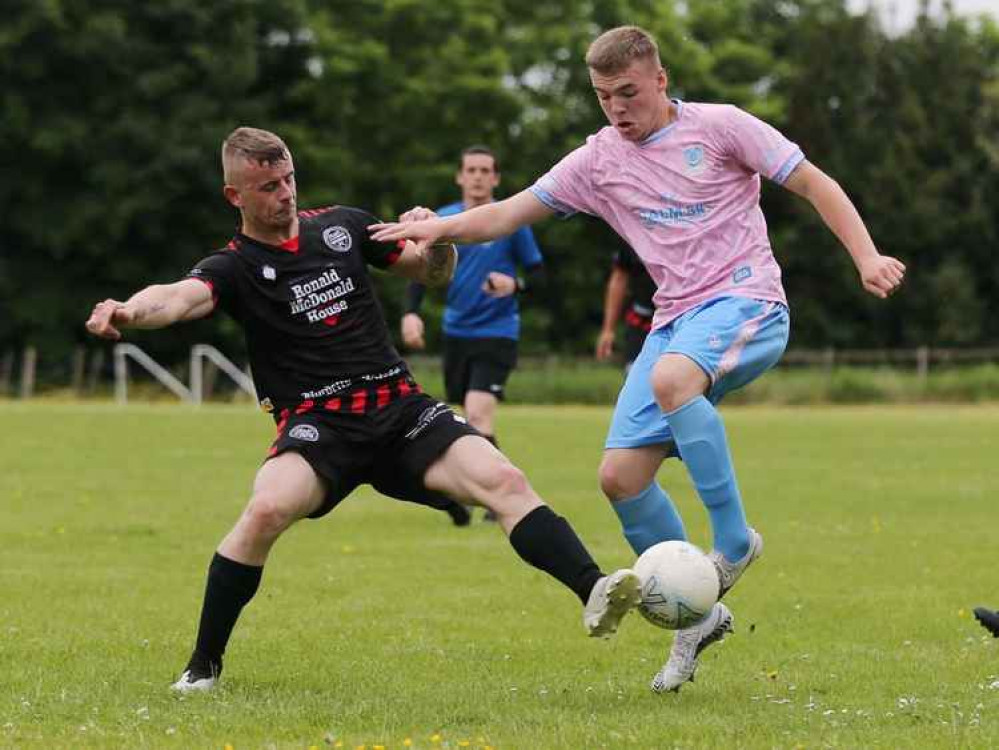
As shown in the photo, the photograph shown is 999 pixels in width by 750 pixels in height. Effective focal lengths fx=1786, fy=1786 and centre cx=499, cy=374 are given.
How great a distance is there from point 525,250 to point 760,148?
22.6ft

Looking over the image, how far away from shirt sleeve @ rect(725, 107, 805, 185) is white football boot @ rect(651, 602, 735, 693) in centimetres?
164

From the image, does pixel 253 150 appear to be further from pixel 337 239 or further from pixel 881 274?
pixel 881 274

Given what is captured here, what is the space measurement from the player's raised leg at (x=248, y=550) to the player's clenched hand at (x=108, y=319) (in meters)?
0.82

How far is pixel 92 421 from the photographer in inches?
1114

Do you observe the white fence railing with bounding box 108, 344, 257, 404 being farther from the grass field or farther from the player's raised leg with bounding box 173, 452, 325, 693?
the player's raised leg with bounding box 173, 452, 325, 693

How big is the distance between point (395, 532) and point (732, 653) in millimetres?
5453

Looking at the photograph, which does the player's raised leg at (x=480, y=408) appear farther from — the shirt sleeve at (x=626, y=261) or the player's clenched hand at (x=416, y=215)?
the player's clenched hand at (x=416, y=215)

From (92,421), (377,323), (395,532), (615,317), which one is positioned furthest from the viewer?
(92,421)

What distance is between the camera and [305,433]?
6566 millimetres

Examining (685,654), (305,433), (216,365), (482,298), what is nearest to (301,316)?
(305,433)

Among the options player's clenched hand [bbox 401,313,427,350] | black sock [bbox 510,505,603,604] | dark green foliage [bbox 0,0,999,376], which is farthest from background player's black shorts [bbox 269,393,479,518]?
dark green foliage [bbox 0,0,999,376]

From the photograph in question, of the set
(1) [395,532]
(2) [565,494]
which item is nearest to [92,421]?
(2) [565,494]

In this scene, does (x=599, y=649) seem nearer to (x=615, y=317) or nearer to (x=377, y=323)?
(x=377, y=323)

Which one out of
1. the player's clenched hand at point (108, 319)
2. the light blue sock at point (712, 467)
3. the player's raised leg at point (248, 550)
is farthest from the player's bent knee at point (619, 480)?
the player's clenched hand at point (108, 319)
